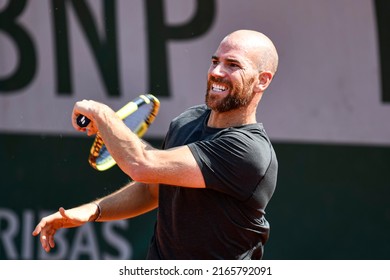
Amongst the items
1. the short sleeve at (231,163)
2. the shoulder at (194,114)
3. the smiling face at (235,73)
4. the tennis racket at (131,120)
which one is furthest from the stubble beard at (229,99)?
the tennis racket at (131,120)

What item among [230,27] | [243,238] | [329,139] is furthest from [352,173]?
[243,238]

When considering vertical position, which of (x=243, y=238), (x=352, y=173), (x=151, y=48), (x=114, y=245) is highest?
(x=151, y=48)

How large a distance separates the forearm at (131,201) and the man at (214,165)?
183 millimetres

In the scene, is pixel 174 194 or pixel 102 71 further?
pixel 102 71

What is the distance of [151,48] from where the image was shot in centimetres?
703

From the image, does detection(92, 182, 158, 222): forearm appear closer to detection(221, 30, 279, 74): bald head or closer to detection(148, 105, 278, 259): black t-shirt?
detection(148, 105, 278, 259): black t-shirt

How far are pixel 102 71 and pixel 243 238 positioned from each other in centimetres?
299

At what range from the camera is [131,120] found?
492 centimetres

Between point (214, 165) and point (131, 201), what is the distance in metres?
0.63

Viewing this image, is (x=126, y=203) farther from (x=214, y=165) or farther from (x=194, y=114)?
(x=214, y=165)

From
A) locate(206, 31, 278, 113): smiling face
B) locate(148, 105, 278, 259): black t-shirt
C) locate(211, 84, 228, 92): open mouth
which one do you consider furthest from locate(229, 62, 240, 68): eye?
locate(148, 105, 278, 259): black t-shirt

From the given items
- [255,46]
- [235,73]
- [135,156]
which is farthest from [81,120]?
[255,46]

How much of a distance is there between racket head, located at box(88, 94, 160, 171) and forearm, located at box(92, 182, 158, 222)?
188 millimetres
